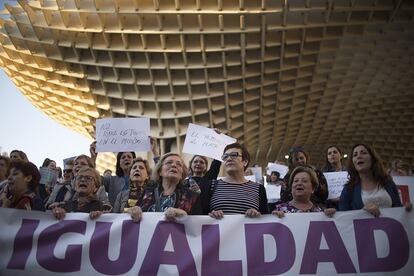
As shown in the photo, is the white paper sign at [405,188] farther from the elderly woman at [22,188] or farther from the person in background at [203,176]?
the elderly woman at [22,188]

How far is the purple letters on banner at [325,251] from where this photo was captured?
349 cm

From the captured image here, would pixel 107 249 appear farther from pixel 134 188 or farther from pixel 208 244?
pixel 134 188

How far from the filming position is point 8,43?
21.0m

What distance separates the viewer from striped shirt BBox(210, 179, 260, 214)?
4.01 meters

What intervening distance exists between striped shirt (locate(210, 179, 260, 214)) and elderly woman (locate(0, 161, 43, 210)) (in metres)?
1.66

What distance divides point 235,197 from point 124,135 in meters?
2.45

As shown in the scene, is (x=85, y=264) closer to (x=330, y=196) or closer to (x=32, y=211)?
(x=32, y=211)

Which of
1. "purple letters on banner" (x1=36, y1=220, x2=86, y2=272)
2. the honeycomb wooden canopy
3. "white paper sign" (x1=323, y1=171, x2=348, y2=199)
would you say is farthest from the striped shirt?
the honeycomb wooden canopy

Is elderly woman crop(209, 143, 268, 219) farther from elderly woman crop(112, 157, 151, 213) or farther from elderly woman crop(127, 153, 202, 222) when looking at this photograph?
elderly woman crop(112, 157, 151, 213)

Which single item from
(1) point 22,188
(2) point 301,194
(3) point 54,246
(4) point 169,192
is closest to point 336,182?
(2) point 301,194

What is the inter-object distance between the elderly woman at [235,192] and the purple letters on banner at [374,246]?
0.89 metres

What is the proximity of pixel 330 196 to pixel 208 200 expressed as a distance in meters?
1.99

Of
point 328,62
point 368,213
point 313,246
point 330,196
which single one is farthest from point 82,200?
point 328,62

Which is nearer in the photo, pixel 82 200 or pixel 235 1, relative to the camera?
pixel 82 200
